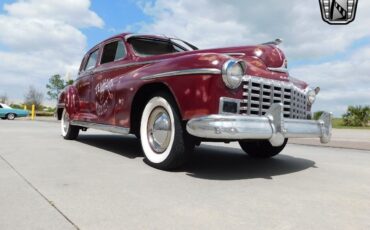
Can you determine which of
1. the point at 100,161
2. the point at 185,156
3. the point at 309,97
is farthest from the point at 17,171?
the point at 309,97

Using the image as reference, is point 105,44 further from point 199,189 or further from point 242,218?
point 242,218

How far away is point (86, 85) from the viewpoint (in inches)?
266

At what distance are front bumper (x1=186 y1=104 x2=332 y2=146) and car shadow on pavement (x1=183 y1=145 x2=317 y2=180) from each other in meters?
0.53

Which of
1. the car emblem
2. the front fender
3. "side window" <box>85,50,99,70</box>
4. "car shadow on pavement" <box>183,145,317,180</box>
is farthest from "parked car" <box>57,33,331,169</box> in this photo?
the car emblem

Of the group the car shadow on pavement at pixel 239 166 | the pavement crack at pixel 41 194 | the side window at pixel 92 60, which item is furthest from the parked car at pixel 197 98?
the pavement crack at pixel 41 194

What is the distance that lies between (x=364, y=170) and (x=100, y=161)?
330 centimetres

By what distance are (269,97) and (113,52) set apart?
9.79 feet

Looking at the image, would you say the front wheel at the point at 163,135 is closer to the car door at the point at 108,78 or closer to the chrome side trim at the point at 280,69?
the car door at the point at 108,78

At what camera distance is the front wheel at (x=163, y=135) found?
394cm

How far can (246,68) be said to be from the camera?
12.8 ft

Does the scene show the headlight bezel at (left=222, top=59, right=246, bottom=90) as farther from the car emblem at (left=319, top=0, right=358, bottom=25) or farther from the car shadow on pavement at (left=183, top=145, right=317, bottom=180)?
the car emblem at (left=319, top=0, right=358, bottom=25)

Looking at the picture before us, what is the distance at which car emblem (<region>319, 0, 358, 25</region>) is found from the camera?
313 inches

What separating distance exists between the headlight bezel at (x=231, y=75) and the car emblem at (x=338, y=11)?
490cm

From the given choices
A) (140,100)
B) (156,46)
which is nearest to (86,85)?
(156,46)
